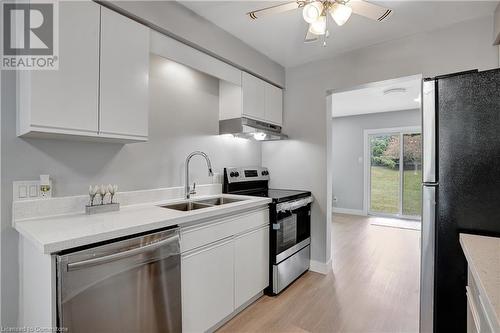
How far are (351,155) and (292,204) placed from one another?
4332 mm

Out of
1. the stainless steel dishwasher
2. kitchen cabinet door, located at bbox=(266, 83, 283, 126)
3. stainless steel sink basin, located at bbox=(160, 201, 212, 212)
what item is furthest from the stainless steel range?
the stainless steel dishwasher

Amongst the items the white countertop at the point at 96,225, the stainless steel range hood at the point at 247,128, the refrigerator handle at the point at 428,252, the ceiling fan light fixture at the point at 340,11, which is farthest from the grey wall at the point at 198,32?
the refrigerator handle at the point at 428,252

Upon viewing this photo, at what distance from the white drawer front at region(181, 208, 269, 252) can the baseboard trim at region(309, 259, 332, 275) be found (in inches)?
41.2

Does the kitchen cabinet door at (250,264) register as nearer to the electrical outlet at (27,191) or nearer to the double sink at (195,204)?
the double sink at (195,204)

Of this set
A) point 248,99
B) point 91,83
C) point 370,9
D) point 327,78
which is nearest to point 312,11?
point 370,9

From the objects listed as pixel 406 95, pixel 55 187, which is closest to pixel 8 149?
pixel 55 187

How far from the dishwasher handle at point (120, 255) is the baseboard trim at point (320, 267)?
2043mm

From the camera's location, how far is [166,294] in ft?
4.88

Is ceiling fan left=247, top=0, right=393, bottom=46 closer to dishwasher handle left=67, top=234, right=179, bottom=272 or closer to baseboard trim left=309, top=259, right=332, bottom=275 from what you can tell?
dishwasher handle left=67, top=234, right=179, bottom=272

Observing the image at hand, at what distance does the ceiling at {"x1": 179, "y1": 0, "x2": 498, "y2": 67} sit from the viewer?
1976 mm

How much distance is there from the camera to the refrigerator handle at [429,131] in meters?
1.44

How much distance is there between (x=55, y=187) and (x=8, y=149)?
1.04ft

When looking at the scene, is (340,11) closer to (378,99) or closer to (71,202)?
(71,202)

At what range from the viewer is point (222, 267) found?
75.5 inches
